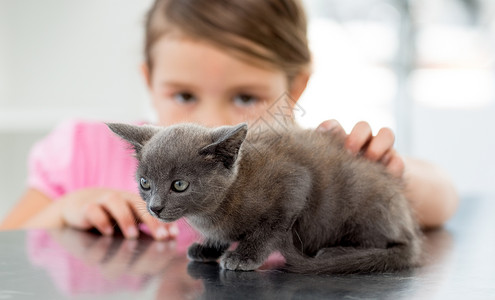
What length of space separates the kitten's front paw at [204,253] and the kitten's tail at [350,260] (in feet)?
0.43

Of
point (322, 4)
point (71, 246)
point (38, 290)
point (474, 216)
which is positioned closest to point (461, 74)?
point (322, 4)

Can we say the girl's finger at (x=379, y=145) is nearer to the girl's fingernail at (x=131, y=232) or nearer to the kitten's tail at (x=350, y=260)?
the kitten's tail at (x=350, y=260)

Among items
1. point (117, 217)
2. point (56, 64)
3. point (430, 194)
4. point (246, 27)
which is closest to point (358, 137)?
point (117, 217)

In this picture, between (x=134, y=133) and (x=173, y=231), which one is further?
(x=173, y=231)

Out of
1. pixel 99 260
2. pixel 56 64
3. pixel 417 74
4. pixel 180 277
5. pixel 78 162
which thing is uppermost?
pixel 417 74

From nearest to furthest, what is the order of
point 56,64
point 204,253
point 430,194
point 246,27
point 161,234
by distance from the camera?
1. point 204,253
2. point 161,234
3. point 430,194
4. point 246,27
5. point 56,64

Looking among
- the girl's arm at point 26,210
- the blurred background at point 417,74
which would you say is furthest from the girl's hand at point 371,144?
the blurred background at point 417,74

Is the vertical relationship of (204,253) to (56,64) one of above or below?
above

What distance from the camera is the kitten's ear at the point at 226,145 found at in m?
0.73

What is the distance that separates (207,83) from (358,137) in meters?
0.80

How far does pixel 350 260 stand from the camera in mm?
825

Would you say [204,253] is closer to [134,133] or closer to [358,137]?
[134,133]

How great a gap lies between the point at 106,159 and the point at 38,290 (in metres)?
1.67

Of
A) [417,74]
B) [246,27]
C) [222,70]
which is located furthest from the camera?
[417,74]
